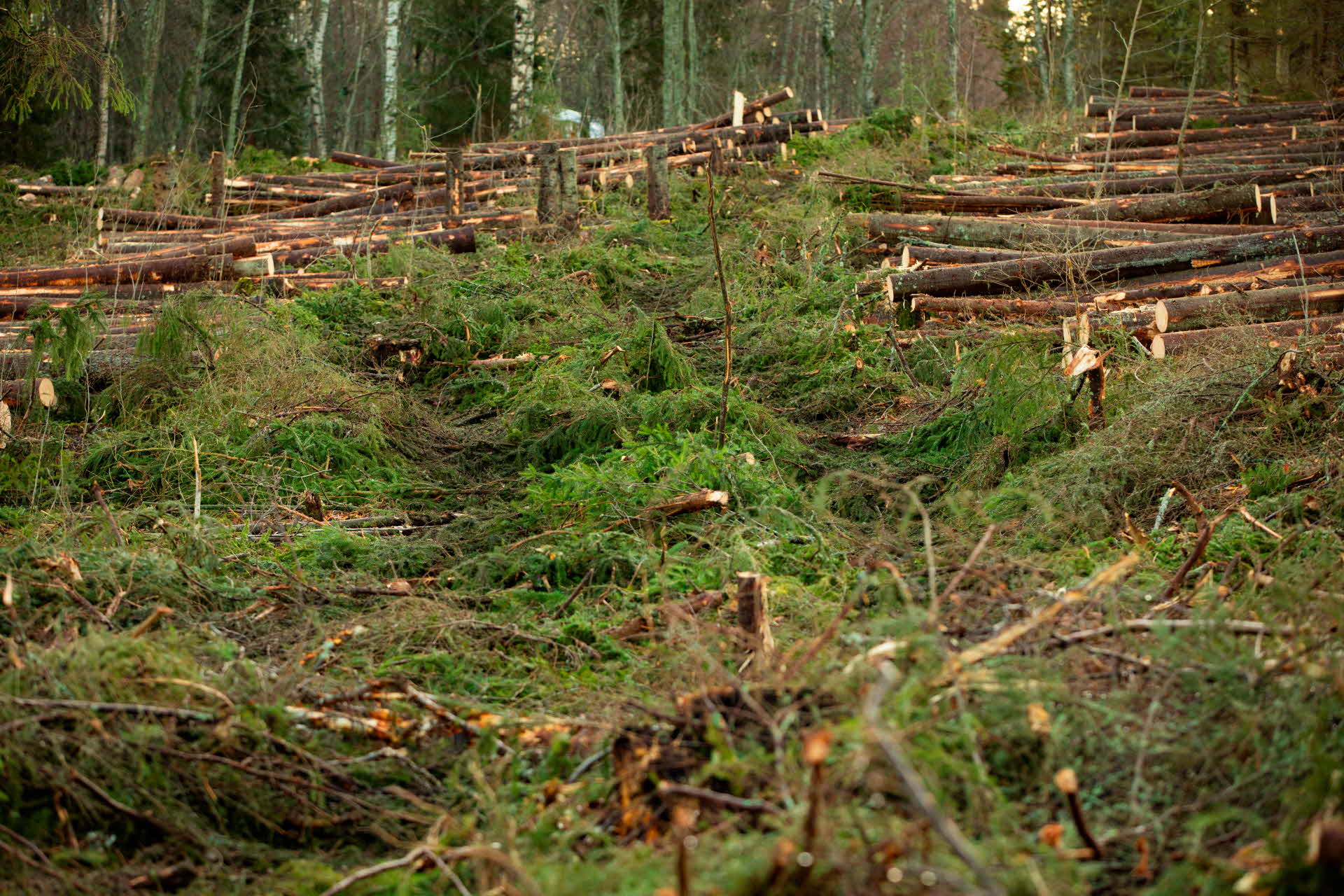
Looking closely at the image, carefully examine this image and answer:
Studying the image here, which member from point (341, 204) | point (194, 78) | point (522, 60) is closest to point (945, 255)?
point (341, 204)

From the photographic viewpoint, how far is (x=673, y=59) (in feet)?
76.9

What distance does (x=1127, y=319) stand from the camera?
731cm

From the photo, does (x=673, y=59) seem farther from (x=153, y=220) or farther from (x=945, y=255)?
(x=945, y=255)

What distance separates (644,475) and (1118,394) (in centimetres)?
276

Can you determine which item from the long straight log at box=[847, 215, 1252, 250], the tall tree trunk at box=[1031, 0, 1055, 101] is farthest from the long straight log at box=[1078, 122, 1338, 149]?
the tall tree trunk at box=[1031, 0, 1055, 101]

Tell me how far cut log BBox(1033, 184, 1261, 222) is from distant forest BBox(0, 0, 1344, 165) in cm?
296

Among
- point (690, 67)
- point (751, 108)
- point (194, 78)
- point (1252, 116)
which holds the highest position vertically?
point (690, 67)

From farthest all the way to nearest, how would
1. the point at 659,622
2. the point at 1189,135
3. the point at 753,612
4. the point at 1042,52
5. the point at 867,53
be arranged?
1. the point at 867,53
2. the point at 1042,52
3. the point at 1189,135
4. the point at 659,622
5. the point at 753,612

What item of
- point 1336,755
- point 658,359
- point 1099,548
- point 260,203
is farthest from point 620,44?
point 1336,755

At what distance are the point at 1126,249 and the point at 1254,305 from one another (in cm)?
132

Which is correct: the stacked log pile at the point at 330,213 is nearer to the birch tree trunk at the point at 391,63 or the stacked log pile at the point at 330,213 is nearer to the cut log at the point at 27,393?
the cut log at the point at 27,393

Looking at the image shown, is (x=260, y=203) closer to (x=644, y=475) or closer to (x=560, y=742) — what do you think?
(x=644, y=475)

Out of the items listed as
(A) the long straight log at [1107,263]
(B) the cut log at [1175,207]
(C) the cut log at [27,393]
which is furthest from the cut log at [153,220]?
(B) the cut log at [1175,207]

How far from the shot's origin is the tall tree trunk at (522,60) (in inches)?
803
